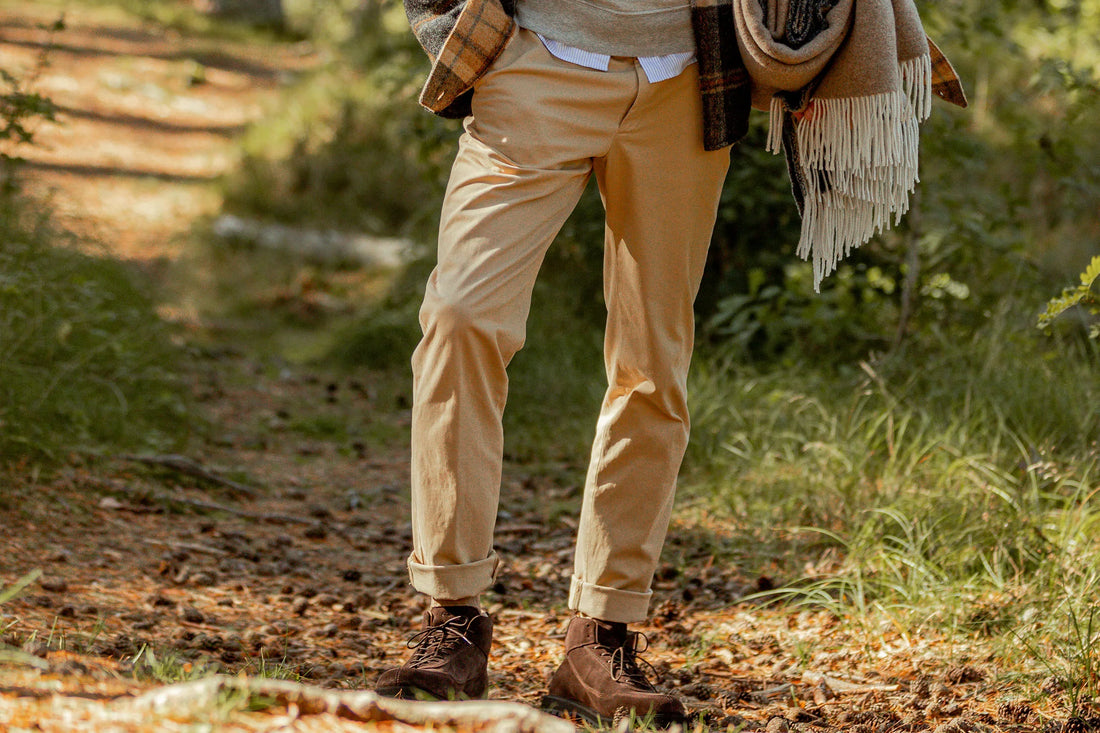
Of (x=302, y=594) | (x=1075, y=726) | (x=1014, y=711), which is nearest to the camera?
(x=1075, y=726)

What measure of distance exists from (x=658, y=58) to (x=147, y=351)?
3.59 metres

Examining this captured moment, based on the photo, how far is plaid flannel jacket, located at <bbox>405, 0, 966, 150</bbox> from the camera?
7.13 ft

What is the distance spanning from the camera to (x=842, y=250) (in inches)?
100

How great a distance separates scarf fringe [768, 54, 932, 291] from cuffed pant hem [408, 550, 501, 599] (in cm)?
100

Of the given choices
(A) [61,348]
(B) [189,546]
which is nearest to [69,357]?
(A) [61,348]

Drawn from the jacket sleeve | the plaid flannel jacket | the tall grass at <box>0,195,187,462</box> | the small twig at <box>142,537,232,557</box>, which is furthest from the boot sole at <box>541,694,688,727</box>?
the tall grass at <box>0,195,187,462</box>

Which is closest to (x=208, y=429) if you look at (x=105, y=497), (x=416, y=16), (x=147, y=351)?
(x=147, y=351)

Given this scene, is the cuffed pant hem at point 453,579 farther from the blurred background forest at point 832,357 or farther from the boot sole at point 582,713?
the blurred background forest at point 832,357

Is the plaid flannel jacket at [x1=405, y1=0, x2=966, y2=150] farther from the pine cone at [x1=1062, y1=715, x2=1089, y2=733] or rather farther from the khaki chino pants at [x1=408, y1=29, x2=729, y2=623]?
the pine cone at [x1=1062, y1=715, x2=1089, y2=733]

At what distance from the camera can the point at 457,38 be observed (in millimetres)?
2168

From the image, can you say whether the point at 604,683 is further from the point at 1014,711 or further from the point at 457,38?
the point at 457,38

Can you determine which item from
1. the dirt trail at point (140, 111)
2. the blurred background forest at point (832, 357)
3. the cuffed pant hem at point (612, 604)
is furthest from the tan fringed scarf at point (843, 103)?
the dirt trail at point (140, 111)

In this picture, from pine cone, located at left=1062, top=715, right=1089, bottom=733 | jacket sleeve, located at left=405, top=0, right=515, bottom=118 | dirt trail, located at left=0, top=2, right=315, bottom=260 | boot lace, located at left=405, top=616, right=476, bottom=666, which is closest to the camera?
jacket sleeve, located at left=405, top=0, right=515, bottom=118

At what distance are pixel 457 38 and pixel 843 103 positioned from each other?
0.82 metres
